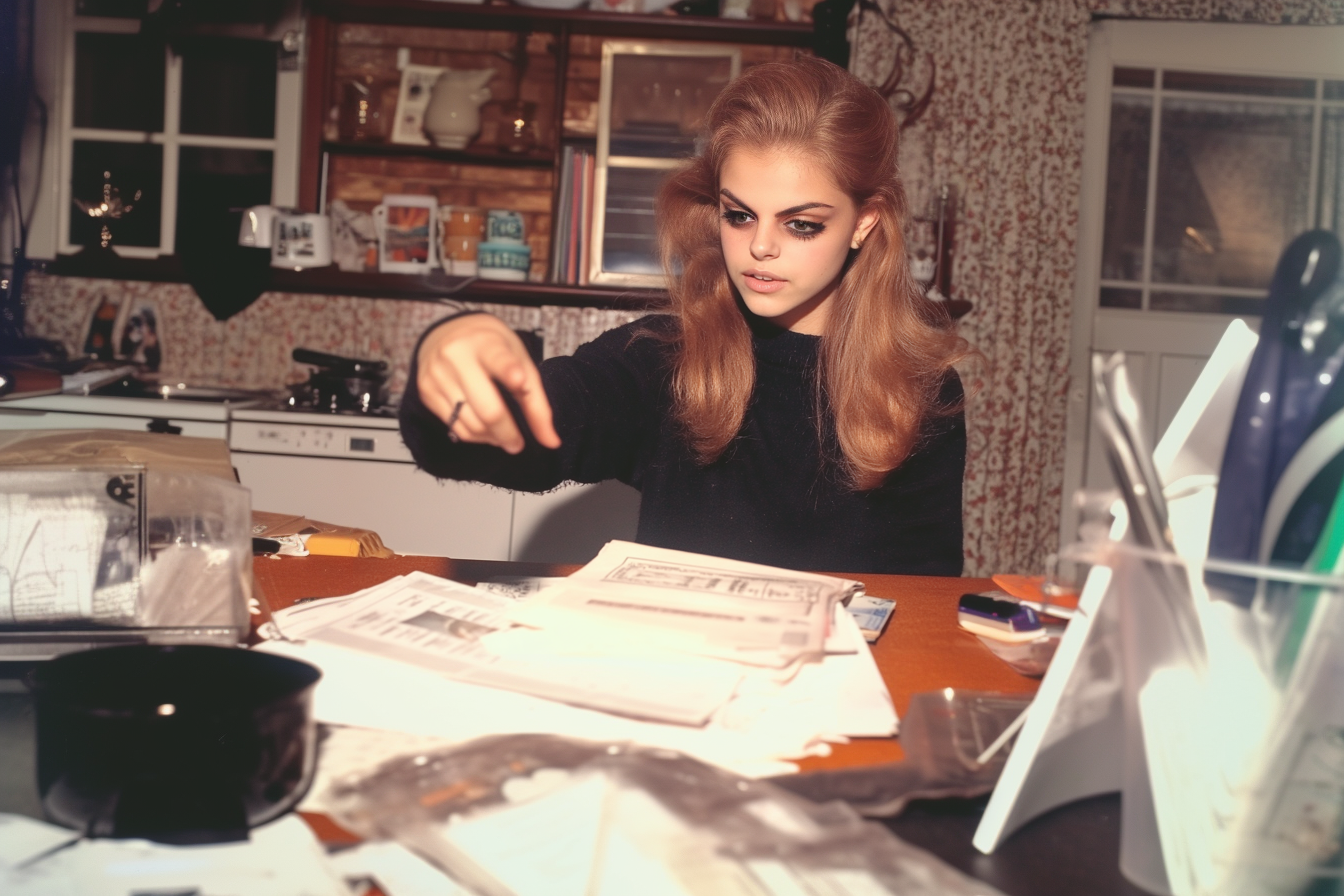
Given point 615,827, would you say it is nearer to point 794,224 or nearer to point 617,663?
point 617,663

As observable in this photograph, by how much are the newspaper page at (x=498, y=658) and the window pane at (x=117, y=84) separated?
3.16 meters

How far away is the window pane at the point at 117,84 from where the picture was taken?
10.9ft

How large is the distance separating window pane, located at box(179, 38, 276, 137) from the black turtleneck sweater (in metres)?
2.36

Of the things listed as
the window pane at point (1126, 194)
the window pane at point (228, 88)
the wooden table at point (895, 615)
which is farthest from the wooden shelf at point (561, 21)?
the wooden table at point (895, 615)

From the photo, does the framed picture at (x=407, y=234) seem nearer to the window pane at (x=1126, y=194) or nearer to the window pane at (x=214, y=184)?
the window pane at (x=214, y=184)

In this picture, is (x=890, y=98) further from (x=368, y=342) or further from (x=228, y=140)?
(x=228, y=140)

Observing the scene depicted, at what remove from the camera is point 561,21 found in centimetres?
315

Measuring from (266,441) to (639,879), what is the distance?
255cm

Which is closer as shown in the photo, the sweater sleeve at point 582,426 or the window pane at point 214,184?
the sweater sleeve at point 582,426

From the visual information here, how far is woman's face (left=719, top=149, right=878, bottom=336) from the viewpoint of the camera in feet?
4.44

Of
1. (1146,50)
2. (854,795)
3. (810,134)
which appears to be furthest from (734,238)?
(1146,50)

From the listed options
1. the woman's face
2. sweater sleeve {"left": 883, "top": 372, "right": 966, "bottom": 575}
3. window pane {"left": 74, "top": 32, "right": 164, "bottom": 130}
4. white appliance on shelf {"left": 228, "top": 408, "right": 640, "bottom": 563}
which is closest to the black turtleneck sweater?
sweater sleeve {"left": 883, "top": 372, "right": 966, "bottom": 575}

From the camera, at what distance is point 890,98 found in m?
3.29

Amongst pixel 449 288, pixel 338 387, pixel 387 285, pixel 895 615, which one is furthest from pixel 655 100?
pixel 895 615
